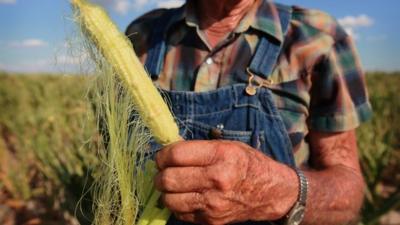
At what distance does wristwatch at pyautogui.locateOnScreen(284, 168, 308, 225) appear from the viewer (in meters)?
1.01

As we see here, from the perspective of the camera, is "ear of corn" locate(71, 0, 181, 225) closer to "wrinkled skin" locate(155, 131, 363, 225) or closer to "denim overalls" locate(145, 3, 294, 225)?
"wrinkled skin" locate(155, 131, 363, 225)

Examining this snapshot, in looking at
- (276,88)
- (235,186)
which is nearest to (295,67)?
(276,88)

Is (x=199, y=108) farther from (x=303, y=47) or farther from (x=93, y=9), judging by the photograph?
(x=93, y=9)

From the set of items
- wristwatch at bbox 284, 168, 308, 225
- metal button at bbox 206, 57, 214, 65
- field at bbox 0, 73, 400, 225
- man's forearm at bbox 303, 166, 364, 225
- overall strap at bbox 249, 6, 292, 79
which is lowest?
field at bbox 0, 73, 400, 225

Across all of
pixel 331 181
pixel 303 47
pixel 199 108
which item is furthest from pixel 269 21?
pixel 331 181

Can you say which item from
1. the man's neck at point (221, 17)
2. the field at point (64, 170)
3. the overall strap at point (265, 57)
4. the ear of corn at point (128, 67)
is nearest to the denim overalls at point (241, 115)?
the overall strap at point (265, 57)

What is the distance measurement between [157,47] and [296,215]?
503mm

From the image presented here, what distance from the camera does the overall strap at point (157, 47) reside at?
124 cm

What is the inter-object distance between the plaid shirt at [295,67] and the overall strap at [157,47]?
23mm

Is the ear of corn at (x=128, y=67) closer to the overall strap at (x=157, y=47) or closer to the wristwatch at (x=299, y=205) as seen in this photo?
the wristwatch at (x=299, y=205)

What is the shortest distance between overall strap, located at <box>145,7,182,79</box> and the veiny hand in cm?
40

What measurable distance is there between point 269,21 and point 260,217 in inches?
18.0

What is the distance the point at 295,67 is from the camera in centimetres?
119

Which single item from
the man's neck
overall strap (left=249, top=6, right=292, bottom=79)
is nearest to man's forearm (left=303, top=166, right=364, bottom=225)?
overall strap (left=249, top=6, right=292, bottom=79)
